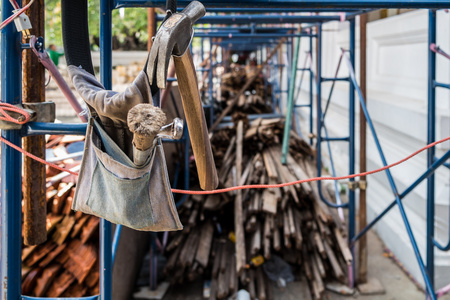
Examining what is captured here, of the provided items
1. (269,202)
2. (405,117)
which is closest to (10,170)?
(269,202)

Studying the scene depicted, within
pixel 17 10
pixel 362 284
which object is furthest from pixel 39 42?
pixel 362 284

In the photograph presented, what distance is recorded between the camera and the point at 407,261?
526 cm

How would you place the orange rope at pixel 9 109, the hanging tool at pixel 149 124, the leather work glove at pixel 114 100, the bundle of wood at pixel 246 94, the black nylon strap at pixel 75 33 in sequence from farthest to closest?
the bundle of wood at pixel 246 94, the orange rope at pixel 9 109, the black nylon strap at pixel 75 33, the leather work glove at pixel 114 100, the hanging tool at pixel 149 124

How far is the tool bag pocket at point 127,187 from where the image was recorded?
159 centimetres

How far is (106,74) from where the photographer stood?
217 centimetres

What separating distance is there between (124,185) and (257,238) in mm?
3564

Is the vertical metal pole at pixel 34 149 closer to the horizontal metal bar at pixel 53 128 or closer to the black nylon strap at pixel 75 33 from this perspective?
the horizontal metal bar at pixel 53 128

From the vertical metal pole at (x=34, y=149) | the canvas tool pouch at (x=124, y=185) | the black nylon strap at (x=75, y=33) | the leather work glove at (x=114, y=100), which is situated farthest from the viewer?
the vertical metal pole at (x=34, y=149)

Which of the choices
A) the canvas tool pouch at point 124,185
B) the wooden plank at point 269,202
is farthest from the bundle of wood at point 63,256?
the canvas tool pouch at point 124,185

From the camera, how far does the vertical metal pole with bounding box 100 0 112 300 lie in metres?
2.15

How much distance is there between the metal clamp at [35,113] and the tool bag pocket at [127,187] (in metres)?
0.59

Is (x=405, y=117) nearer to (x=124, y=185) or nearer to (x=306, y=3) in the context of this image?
(x=306, y=3)

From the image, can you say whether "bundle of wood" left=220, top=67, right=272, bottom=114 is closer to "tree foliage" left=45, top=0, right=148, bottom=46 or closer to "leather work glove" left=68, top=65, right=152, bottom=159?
"tree foliage" left=45, top=0, right=148, bottom=46

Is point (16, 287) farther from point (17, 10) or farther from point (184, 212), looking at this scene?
point (184, 212)
